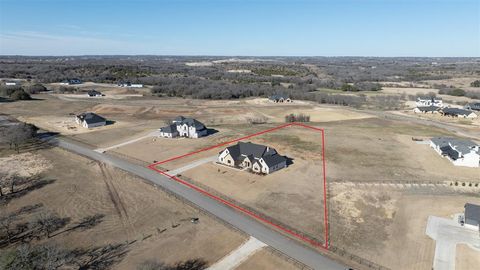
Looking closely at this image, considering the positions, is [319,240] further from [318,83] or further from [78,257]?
[318,83]

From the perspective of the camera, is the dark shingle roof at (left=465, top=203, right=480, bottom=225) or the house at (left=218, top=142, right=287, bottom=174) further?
the house at (left=218, top=142, right=287, bottom=174)

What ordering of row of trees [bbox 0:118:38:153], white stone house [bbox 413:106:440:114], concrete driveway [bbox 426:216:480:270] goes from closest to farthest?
1. concrete driveway [bbox 426:216:480:270]
2. row of trees [bbox 0:118:38:153]
3. white stone house [bbox 413:106:440:114]

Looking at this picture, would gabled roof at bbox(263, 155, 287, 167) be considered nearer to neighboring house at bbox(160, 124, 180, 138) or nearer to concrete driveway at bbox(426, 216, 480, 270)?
concrete driveway at bbox(426, 216, 480, 270)

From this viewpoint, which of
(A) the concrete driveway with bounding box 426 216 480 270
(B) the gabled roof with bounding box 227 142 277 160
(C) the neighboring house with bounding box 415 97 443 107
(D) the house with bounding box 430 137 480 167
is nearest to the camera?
(A) the concrete driveway with bounding box 426 216 480 270

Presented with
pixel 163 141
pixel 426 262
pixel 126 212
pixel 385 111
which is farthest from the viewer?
pixel 385 111

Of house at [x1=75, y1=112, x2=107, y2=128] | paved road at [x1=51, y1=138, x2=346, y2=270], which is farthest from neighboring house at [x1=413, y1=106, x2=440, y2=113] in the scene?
house at [x1=75, y1=112, x2=107, y2=128]

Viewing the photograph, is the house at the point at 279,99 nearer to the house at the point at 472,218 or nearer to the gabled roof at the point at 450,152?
the gabled roof at the point at 450,152

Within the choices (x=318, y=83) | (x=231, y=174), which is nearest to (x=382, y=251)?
(x=231, y=174)

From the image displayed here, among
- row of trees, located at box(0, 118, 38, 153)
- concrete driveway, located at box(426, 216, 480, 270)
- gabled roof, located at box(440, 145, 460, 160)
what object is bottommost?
concrete driveway, located at box(426, 216, 480, 270)
